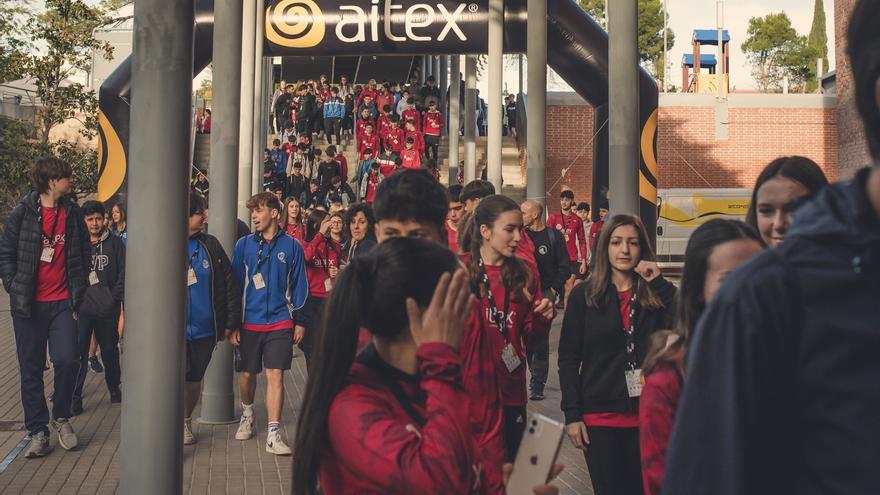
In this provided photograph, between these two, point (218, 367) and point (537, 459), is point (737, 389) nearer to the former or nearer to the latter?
point (537, 459)

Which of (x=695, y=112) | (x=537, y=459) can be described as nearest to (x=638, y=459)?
(x=537, y=459)

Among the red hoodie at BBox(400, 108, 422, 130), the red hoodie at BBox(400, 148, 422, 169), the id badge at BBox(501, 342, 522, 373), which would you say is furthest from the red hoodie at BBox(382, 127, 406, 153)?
the id badge at BBox(501, 342, 522, 373)

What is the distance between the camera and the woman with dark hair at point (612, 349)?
5.18 m

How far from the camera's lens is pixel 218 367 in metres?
10.3

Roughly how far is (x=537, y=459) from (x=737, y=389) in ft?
4.20

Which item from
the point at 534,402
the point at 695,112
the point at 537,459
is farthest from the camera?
the point at 695,112

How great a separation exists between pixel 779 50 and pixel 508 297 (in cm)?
7324

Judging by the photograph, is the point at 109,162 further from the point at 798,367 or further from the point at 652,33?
the point at 652,33

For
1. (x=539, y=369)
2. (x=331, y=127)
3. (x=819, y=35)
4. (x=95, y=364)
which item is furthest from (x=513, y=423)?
(x=819, y=35)

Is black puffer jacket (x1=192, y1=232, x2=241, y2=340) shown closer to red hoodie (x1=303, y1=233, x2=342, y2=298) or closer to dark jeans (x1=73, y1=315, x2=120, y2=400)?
dark jeans (x1=73, y1=315, x2=120, y2=400)

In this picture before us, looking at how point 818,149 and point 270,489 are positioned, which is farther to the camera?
point 818,149

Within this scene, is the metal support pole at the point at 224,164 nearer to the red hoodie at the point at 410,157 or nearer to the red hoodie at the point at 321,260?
the red hoodie at the point at 321,260

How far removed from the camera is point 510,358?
5.67 metres

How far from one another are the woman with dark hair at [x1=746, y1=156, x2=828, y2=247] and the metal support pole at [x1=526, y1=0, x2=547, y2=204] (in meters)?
13.3
